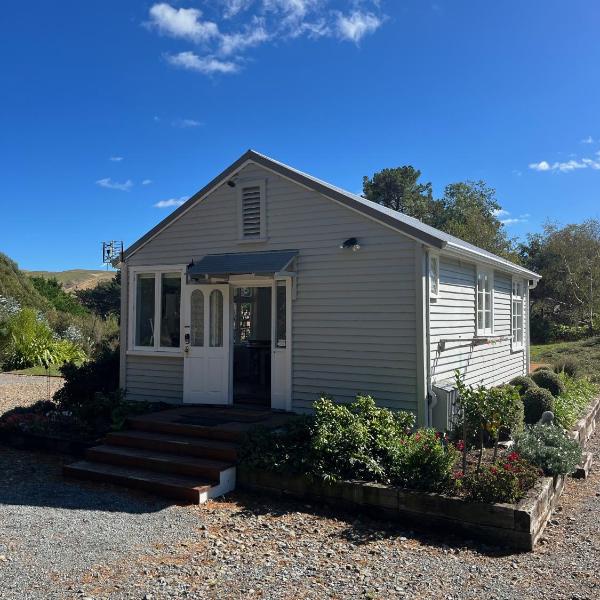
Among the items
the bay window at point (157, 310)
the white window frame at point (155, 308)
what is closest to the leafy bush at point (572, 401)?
the white window frame at point (155, 308)

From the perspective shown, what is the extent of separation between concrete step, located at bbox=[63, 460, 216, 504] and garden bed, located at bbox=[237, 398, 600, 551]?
2.05 feet

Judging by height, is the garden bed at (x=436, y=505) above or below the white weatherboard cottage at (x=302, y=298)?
below

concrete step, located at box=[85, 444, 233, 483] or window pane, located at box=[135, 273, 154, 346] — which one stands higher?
window pane, located at box=[135, 273, 154, 346]

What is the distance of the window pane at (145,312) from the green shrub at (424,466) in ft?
17.7

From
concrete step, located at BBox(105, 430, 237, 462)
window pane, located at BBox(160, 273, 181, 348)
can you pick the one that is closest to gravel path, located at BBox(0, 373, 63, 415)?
window pane, located at BBox(160, 273, 181, 348)

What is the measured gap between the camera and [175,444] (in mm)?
7348

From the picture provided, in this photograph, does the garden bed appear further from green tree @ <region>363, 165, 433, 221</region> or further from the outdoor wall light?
green tree @ <region>363, 165, 433, 221</region>

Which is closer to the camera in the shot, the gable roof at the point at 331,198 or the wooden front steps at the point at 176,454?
the wooden front steps at the point at 176,454

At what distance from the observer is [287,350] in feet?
28.2

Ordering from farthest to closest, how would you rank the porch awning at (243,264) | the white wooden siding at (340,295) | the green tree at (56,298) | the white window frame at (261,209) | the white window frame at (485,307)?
the green tree at (56,298) → the white window frame at (485,307) → the white window frame at (261,209) → the porch awning at (243,264) → the white wooden siding at (340,295)

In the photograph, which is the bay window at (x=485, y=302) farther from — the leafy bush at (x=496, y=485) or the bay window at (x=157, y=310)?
the bay window at (x=157, y=310)

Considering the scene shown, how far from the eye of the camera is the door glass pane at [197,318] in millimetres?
9428

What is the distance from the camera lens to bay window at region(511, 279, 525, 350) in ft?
43.7

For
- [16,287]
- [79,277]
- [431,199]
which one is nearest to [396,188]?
[431,199]
